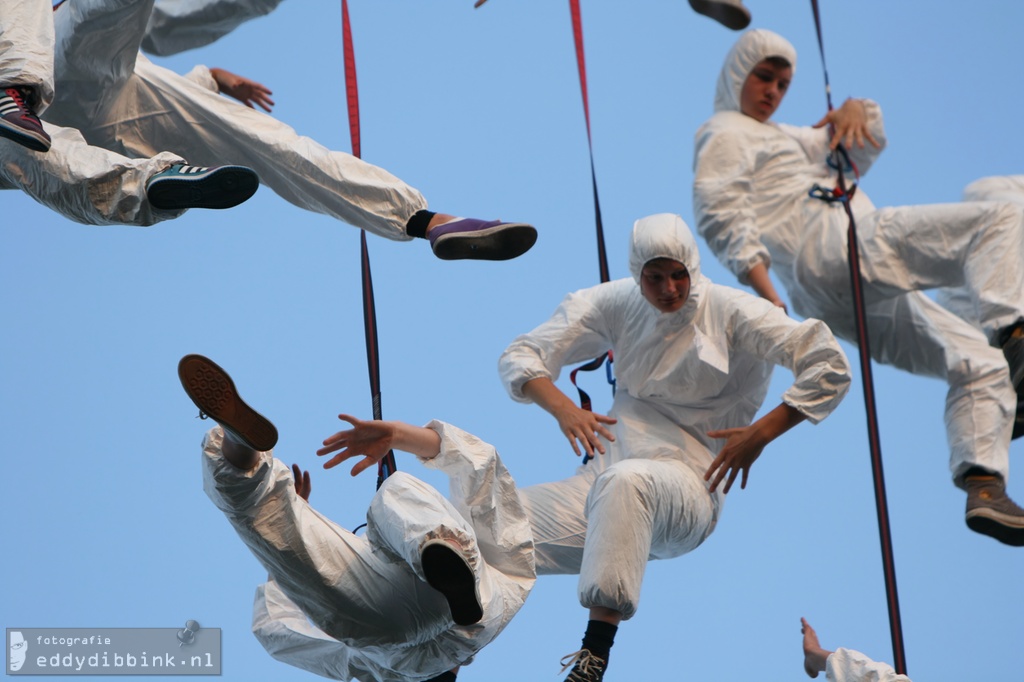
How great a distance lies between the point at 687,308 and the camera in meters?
5.38

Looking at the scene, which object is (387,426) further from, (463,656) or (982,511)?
(982,511)

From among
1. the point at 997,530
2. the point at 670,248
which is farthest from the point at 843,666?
the point at 670,248

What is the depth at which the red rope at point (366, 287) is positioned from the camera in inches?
184

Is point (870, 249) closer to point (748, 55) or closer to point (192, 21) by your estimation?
point (748, 55)

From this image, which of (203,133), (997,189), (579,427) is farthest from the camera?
(997,189)

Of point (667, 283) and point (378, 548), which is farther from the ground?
point (667, 283)

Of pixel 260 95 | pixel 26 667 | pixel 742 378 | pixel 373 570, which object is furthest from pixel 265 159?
pixel 26 667

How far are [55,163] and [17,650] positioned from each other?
9.21 ft

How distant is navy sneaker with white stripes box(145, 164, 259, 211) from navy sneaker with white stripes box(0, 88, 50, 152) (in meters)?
0.30

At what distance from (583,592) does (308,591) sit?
941mm

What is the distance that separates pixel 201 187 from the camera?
415cm

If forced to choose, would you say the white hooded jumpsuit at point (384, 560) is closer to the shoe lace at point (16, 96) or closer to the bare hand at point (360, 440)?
the bare hand at point (360, 440)

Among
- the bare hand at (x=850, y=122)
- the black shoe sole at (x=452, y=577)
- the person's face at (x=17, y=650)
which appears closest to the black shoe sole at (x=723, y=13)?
the bare hand at (x=850, y=122)
